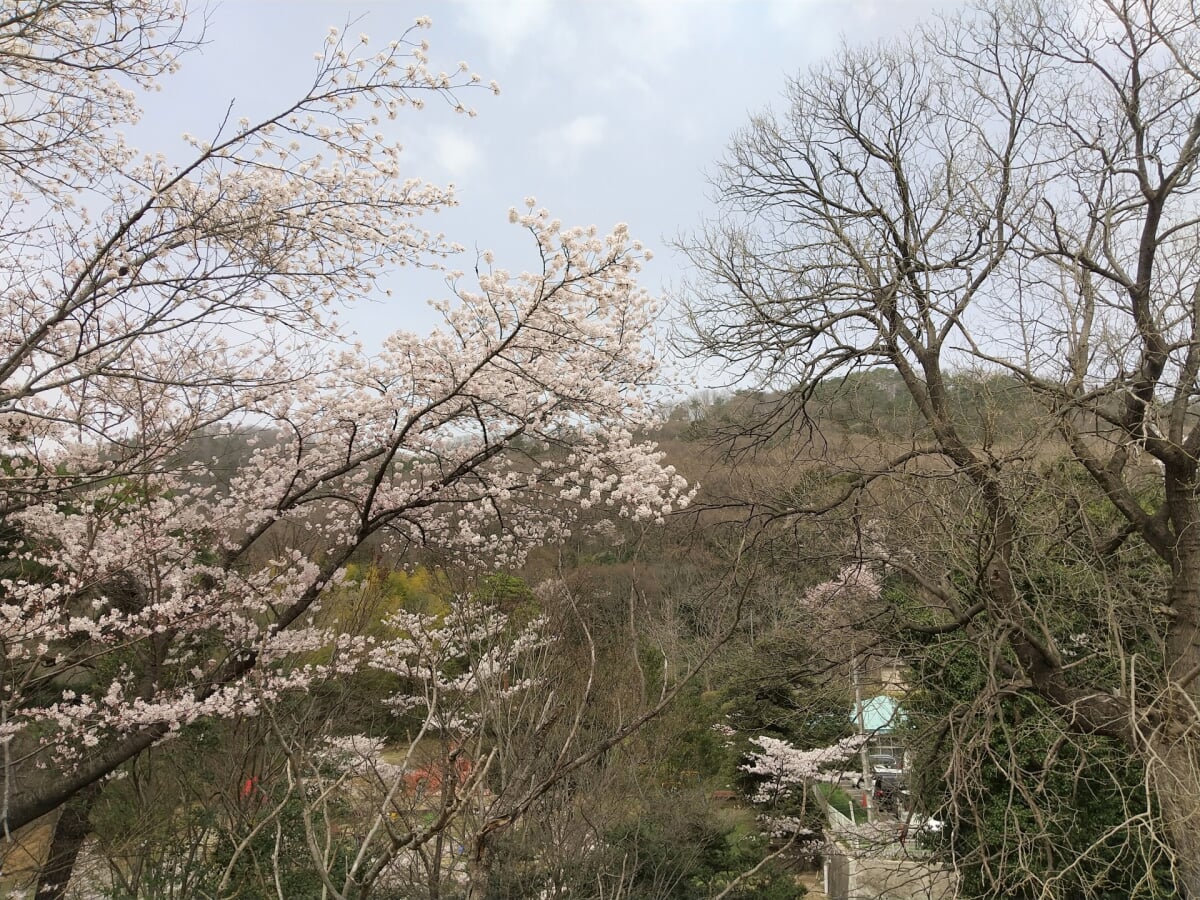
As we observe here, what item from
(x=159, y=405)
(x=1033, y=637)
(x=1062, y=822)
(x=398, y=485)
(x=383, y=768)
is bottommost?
(x=1062, y=822)

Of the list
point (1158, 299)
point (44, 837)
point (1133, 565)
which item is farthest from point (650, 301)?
point (44, 837)

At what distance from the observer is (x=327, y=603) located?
8.60m

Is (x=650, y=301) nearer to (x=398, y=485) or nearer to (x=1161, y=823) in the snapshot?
(x=398, y=485)

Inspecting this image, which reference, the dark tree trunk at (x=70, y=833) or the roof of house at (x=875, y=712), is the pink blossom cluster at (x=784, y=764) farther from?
the dark tree trunk at (x=70, y=833)

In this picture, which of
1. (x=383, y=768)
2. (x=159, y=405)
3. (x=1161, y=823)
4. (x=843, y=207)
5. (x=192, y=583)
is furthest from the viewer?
(x=383, y=768)

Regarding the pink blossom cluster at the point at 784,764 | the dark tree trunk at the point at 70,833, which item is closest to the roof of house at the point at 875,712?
the pink blossom cluster at the point at 784,764

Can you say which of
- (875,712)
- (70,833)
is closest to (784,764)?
(875,712)

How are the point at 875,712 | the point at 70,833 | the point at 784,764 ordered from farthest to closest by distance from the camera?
the point at 875,712
the point at 784,764
the point at 70,833

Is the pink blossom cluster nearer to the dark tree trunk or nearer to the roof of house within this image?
the roof of house

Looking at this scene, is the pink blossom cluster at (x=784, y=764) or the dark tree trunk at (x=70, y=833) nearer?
the dark tree trunk at (x=70, y=833)

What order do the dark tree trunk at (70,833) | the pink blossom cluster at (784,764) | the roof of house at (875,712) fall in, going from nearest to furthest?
the dark tree trunk at (70,833) < the pink blossom cluster at (784,764) < the roof of house at (875,712)

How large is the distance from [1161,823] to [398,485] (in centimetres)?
542

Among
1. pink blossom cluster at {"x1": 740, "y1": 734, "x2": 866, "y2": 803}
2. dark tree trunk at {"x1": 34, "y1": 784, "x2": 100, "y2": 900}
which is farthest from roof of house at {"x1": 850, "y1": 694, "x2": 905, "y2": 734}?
dark tree trunk at {"x1": 34, "y1": 784, "x2": 100, "y2": 900}

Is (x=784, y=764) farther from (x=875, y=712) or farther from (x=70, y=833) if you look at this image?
(x=70, y=833)
